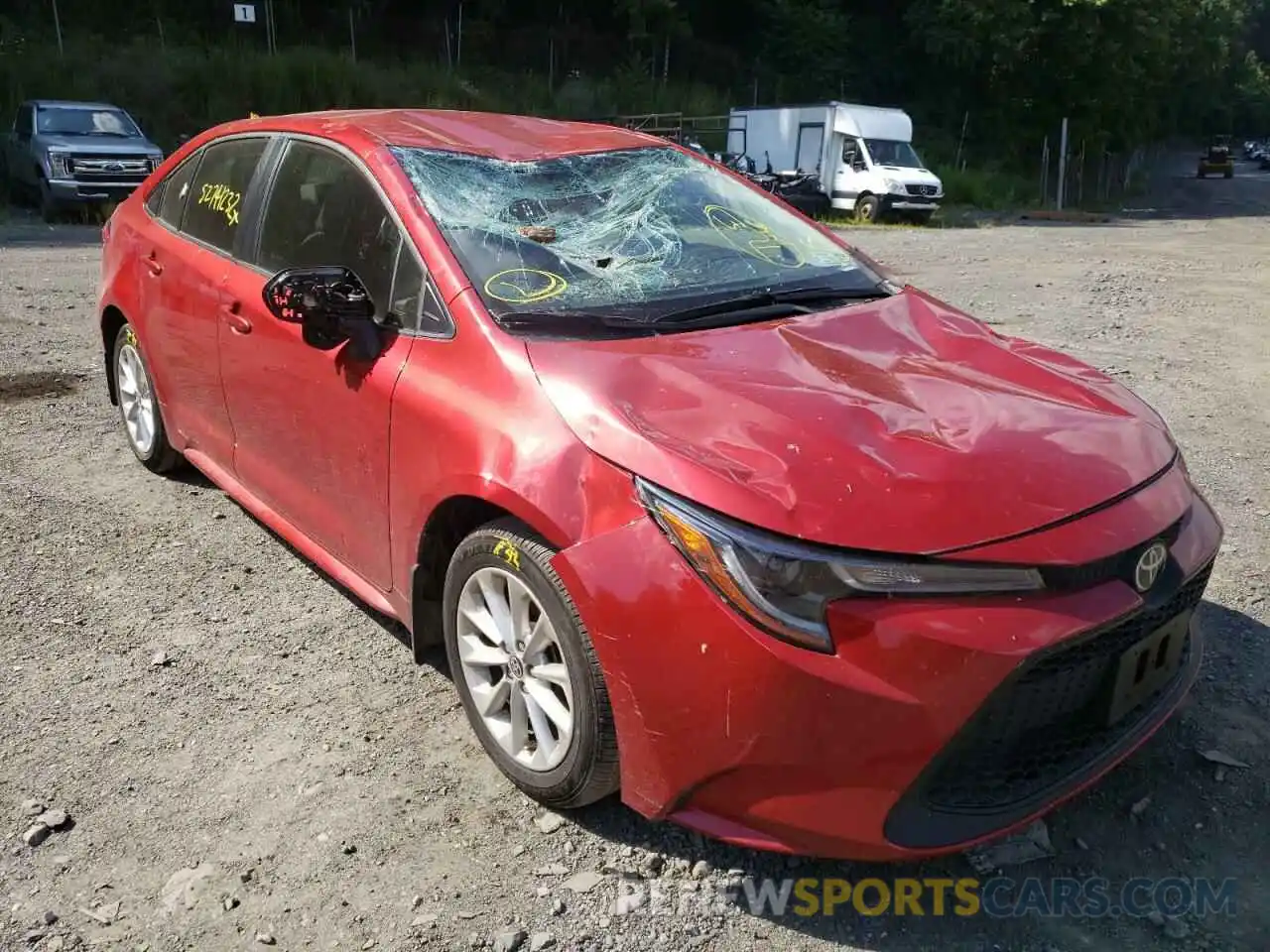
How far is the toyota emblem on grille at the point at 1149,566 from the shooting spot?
230cm

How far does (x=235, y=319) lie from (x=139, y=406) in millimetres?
1451

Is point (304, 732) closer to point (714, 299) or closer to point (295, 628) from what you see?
point (295, 628)

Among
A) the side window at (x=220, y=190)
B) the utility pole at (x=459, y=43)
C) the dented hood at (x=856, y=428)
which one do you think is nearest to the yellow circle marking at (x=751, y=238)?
the dented hood at (x=856, y=428)

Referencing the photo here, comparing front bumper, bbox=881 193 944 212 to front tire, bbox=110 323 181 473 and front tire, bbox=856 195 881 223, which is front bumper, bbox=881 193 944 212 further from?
front tire, bbox=110 323 181 473

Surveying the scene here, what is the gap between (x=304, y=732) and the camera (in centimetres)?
300

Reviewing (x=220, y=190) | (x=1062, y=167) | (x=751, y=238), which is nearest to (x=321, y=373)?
(x=220, y=190)

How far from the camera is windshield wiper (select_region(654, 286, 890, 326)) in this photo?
3.01 meters

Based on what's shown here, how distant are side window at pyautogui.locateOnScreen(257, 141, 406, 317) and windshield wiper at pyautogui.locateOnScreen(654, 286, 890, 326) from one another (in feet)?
2.55

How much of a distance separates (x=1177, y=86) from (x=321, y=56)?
43.3m

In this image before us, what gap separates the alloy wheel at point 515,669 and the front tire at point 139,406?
2460 millimetres

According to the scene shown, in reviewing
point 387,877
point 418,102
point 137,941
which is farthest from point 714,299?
point 418,102

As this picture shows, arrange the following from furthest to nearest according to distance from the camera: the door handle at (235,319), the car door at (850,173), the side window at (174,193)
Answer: the car door at (850,173) → the side window at (174,193) → the door handle at (235,319)

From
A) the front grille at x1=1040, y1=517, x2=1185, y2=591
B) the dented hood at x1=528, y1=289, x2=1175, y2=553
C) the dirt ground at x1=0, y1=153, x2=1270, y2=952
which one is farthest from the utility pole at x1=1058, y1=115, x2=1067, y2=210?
the front grille at x1=1040, y1=517, x2=1185, y2=591

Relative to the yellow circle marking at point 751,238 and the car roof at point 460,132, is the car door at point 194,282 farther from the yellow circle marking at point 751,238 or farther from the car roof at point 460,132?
the yellow circle marking at point 751,238
